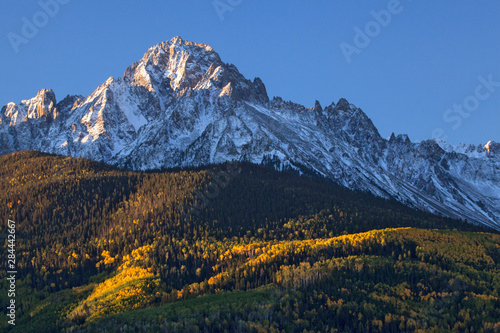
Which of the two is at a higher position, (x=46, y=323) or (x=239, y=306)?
(x=239, y=306)

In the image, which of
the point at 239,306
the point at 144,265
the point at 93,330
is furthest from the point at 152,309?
the point at 144,265

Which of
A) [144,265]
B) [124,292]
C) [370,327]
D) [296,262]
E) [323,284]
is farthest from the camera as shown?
[144,265]

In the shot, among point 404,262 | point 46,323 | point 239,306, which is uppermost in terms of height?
point 404,262

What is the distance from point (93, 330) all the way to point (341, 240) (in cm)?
10058

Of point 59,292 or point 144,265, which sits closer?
point 59,292

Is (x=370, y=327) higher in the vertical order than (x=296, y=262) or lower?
lower

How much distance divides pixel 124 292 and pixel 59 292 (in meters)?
33.2

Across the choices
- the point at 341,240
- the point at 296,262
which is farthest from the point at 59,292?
the point at 341,240

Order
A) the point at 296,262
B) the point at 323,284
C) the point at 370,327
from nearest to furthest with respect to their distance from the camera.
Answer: the point at 370,327 → the point at 323,284 → the point at 296,262

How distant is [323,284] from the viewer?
151 metres

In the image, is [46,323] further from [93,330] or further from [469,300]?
[469,300]

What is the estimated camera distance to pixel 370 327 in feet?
420

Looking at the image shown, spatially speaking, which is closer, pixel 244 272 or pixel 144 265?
pixel 244 272

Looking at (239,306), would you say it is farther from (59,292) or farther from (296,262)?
(59,292)
